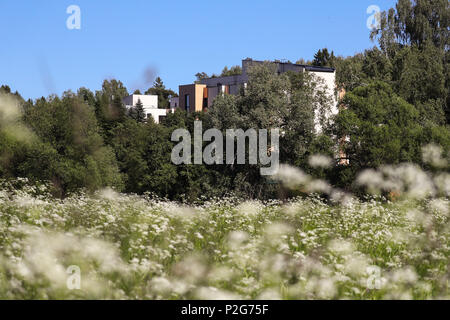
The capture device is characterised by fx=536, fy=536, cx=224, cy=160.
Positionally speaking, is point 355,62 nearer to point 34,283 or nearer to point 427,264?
point 427,264

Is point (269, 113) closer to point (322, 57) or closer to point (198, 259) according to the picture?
point (198, 259)

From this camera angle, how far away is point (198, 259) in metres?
8.15

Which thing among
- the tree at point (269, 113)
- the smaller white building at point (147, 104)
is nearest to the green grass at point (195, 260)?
the tree at point (269, 113)

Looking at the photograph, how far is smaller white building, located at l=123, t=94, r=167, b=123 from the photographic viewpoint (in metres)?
88.5

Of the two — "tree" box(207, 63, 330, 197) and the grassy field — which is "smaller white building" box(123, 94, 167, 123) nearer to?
"tree" box(207, 63, 330, 197)

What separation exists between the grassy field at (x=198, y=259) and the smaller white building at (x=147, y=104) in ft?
253

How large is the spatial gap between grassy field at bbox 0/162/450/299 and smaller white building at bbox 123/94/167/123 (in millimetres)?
76971

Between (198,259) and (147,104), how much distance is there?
291 ft

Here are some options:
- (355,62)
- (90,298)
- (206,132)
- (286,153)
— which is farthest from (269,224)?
(355,62)

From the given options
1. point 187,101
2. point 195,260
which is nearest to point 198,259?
point 195,260

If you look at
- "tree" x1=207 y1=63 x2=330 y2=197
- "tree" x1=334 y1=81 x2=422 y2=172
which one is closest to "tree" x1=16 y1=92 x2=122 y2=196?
"tree" x1=207 y1=63 x2=330 y2=197
